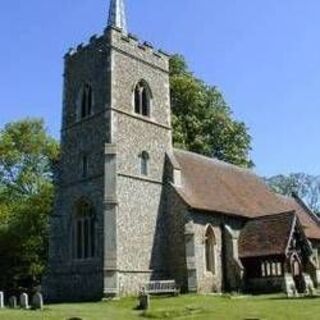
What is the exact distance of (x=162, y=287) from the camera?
96.2 ft

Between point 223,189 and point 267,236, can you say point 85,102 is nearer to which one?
point 223,189

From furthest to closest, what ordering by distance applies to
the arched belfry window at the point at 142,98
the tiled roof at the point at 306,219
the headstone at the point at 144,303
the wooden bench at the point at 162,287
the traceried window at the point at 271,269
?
the tiled roof at the point at 306,219 → the arched belfry window at the point at 142,98 → the traceried window at the point at 271,269 → the wooden bench at the point at 162,287 → the headstone at the point at 144,303

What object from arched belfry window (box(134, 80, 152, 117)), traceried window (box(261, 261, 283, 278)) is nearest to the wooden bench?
traceried window (box(261, 261, 283, 278))

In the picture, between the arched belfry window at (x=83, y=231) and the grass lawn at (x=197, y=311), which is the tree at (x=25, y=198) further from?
the grass lawn at (x=197, y=311)

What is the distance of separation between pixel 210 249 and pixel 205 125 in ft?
58.9

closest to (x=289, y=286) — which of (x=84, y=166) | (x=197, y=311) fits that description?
(x=197, y=311)

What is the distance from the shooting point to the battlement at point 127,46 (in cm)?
3225

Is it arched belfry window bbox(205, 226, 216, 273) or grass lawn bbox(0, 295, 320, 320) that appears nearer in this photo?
grass lawn bbox(0, 295, 320, 320)

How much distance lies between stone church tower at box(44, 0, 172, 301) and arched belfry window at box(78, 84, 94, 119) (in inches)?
2.6

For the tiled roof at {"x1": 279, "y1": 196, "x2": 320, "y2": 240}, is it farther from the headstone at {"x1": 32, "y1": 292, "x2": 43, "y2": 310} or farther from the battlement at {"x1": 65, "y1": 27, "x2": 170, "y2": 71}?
the headstone at {"x1": 32, "y1": 292, "x2": 43, "y2": 310}

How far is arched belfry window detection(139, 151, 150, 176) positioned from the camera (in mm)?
31625

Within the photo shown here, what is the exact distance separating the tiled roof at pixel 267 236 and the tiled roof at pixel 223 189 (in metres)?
1.33

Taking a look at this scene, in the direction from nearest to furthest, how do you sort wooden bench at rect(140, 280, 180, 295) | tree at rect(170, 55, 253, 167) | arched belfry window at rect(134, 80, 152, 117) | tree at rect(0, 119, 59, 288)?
wooden bench at rect(140, 280, 180, 295) < arched belfry window at rect(134, 80, 152, 117) < tree at rect(0, 119, 59, 288) < tree at rect(170, 55, 253, 167)

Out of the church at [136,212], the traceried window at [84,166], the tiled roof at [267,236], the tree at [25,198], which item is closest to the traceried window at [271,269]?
the church at [136,212]
